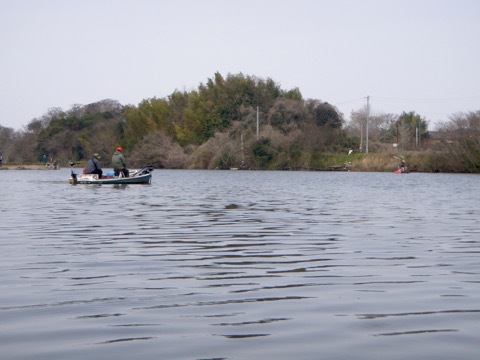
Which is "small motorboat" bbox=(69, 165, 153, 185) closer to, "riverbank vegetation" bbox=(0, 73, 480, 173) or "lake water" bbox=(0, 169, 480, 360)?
"lake water" bbox=(0, 169, 480, 360)

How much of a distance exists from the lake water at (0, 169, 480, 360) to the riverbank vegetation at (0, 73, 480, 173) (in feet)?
195

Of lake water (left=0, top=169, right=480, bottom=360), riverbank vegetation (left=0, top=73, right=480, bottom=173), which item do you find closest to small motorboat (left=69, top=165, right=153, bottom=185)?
lake water (left=0, top=169, right=480, bottom=360)

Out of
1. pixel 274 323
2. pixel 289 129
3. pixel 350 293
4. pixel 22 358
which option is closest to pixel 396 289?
pixel 350 293

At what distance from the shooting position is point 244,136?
88625mm

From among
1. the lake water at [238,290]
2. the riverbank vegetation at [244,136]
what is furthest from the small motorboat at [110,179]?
the riverbank vegetation at [244,136]

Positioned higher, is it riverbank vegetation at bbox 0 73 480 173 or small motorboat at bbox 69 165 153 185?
riverbank vegetation at bbox 0 73 480 173

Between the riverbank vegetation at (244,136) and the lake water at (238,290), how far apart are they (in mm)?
59484

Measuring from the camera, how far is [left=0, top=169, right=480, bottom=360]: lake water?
20.5 ft

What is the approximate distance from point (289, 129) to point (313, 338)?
85.1 meters

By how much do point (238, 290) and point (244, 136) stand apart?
8024 cm

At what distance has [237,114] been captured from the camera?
308 ft

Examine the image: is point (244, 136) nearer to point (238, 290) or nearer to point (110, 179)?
point (110, 179)

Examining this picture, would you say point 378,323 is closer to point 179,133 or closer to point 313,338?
point 313,338

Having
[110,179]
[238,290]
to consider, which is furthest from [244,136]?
[238,290]
